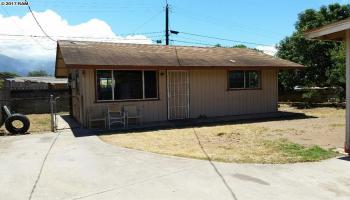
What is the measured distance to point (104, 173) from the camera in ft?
22.7

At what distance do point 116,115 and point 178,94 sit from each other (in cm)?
283

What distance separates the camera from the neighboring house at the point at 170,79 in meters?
13.8

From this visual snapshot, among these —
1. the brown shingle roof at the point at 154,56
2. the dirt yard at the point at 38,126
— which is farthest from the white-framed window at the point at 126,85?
the dirt yard at the point at 38,126

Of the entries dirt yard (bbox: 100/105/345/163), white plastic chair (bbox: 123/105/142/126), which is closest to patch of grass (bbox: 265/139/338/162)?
dirt yard (bbox: 100/105/345/163)

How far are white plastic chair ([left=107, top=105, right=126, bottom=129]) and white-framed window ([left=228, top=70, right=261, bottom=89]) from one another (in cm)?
516

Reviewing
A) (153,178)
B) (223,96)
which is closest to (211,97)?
(223,96)

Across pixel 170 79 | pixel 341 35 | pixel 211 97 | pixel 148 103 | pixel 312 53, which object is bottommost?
pixel 148 103

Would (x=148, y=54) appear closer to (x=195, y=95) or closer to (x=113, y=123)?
(x=195, y=95)

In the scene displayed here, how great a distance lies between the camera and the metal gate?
50.2 feet

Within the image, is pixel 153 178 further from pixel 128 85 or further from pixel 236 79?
pixel 236 79

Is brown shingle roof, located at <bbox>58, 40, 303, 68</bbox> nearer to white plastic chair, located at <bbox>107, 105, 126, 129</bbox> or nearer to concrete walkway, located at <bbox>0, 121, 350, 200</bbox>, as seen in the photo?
white plastic chair, located at <bbox>107, 105, 126, 129</bbox>

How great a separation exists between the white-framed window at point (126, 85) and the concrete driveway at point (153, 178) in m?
5.33

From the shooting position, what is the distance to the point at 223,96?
53.9 ft

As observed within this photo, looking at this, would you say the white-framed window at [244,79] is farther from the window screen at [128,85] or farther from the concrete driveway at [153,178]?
the concrete driveway at [153,178]
